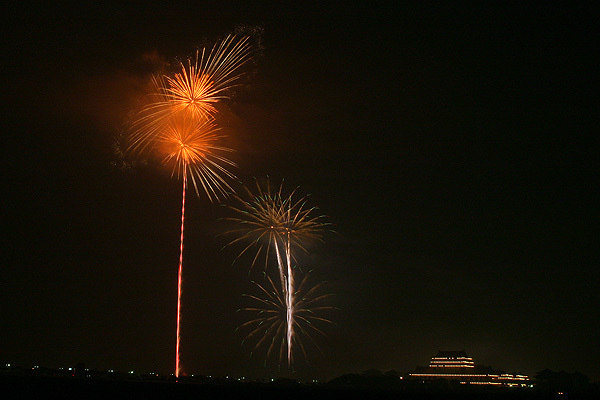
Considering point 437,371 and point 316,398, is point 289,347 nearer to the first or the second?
point 316,398

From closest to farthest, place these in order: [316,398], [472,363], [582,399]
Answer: [316,398] < [582,399] < [472,363]

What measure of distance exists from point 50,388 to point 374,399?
16.5 metres

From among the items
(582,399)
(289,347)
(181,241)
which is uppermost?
(181,241)

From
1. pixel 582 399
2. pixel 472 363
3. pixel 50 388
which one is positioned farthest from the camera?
pixel 472 363

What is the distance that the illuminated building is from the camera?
128 meters

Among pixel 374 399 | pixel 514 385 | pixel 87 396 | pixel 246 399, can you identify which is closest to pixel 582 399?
pixel 374 399

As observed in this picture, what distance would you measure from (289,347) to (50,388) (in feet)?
48.1

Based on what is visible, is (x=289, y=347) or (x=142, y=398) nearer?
(x=142, y=398)

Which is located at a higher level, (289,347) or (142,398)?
(289,347)

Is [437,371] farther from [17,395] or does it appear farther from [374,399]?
[17,395]

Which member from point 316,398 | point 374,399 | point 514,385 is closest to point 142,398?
point 316,398

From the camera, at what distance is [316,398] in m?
31.5

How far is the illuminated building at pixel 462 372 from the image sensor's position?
127869 mm

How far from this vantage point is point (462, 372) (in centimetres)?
13025
